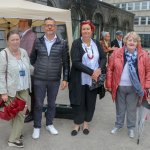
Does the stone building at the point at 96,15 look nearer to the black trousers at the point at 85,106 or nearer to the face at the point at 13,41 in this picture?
the black trousers at the point at 85,106

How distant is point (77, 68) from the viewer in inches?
185

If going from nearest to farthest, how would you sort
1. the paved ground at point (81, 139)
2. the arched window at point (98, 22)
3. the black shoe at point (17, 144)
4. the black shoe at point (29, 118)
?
the black shoe at point (17, 144) → the paved ground at point (81, 139) → the black shoe at point (29, 118) → the arched window at point (98, 22)

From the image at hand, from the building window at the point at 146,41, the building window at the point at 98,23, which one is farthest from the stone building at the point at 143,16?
the building window at the point at 98,23

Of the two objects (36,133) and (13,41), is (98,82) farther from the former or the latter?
(13,41)

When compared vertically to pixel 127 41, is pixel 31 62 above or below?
below

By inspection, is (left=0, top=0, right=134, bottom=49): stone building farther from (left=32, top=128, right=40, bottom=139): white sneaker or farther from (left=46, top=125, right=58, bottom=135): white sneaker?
(left=32, top=128, right=40, bottom=139): white sneaker

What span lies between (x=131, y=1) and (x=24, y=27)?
5349cm

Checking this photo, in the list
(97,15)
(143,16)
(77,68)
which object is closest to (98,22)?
(97,15)

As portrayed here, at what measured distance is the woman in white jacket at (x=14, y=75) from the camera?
13.6ft

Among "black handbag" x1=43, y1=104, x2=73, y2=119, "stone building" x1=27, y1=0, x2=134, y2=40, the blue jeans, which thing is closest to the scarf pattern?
the blue jeans

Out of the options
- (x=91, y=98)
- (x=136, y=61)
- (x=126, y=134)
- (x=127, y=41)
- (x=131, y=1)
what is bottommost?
(x=126, y=134)

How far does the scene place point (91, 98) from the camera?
4973mm

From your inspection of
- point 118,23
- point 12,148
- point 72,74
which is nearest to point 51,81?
point 72,74

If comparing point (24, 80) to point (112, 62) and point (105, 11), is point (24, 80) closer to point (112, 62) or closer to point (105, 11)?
point (112, 62)
